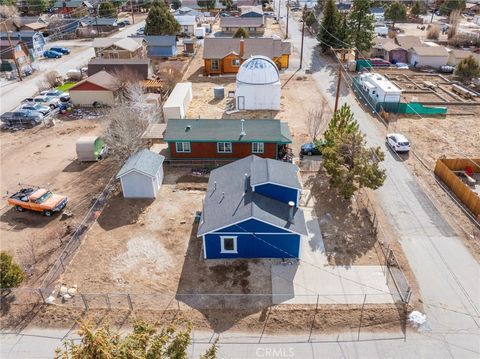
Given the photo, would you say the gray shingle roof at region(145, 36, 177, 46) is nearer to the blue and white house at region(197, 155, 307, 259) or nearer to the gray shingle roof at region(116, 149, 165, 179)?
the gray shingle roof at region(116, 149, 165, 179)

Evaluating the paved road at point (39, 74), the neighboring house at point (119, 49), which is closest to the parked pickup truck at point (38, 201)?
the paved road at point (39, 74)

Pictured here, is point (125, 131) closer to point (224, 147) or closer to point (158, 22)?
point (224, 147)

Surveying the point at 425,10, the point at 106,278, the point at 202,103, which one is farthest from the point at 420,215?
the point at 425,10

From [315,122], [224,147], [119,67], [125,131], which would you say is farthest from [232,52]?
[125,131]

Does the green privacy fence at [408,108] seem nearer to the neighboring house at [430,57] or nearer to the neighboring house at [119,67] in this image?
the neighboring house at [430,57]

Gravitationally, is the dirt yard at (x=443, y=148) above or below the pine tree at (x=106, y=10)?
below

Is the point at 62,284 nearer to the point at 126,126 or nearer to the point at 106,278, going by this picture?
the point at 106,278

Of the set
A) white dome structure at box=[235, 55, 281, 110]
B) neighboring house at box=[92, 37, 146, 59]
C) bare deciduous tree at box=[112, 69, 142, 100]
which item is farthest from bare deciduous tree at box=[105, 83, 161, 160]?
neighboring house at box=[92, 37, 146, 59]
